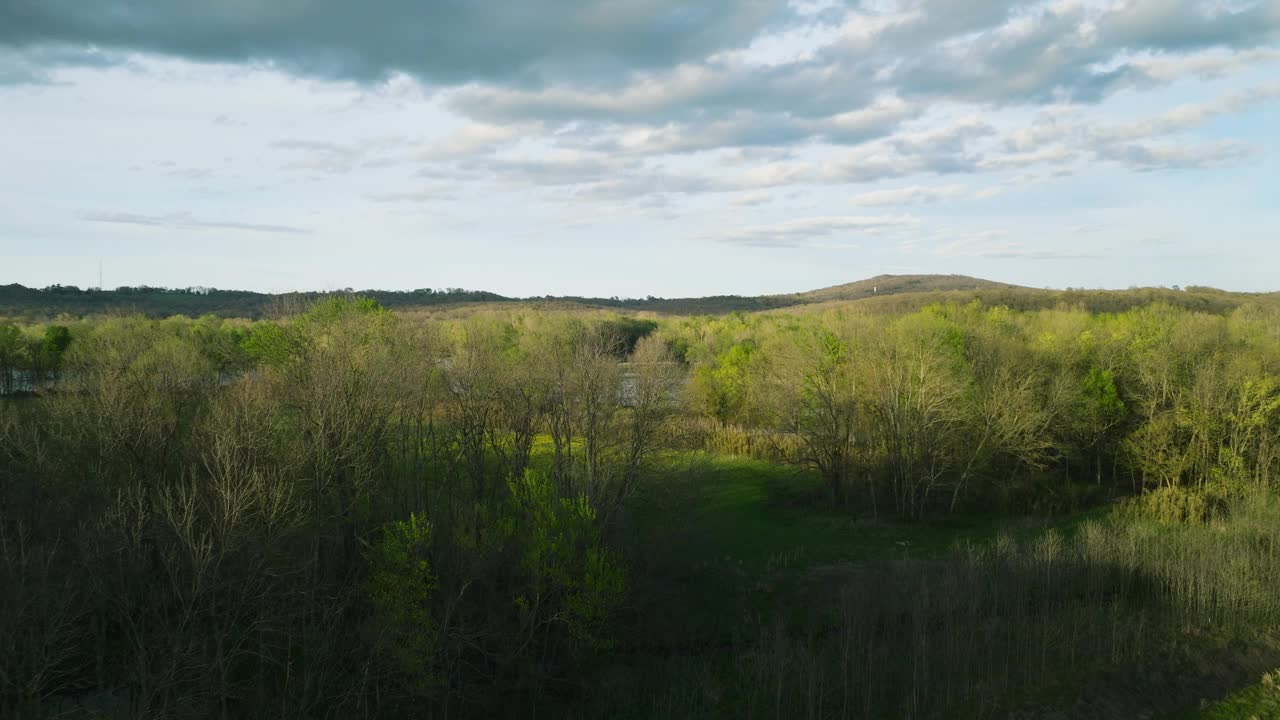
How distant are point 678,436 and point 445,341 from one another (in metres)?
13.6

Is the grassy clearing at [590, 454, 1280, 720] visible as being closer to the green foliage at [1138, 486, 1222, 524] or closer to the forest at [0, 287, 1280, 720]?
the forest at [0, 287, 1280, 720]

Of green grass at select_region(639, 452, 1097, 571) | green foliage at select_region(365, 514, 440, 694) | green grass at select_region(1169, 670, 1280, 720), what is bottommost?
green grass at select_region(639, 452, 1097, 571)

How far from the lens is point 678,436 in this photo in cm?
4297

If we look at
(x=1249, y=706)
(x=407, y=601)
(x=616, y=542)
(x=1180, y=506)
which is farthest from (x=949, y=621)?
(x=1180, y=506)

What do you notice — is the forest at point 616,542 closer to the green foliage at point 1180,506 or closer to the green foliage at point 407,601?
the green foliage at point 407,601

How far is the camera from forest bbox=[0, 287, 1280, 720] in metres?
19.2

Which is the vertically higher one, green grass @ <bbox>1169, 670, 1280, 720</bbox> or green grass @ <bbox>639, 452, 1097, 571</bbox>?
green grass @ <bbox>1169, 670, 1280, 720</bbox>

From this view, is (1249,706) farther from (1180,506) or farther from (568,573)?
(1180,506)

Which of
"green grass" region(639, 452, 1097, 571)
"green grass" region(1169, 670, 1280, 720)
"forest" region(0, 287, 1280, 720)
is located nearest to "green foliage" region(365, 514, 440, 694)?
"forest" region(0, 287, 1280, 720)

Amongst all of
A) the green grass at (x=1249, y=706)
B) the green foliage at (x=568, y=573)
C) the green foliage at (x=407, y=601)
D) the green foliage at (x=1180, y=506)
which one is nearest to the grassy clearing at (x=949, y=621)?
the green grass at (x=1249, y=706)

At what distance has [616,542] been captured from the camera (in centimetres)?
2820

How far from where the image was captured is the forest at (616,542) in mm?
19234

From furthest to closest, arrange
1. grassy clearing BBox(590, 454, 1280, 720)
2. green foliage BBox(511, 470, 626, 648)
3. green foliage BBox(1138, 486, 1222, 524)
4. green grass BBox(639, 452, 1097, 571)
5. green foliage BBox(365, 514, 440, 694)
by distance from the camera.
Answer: green foliage BBox(1138, 486, 1222, 524) → green grass BBox(639, 452, 1097, 571) → green foliage BBox(511, 470, 626, 648) → grassy clearing BBox(590, 454, 1280, 720) → green foliage BBox(365, 514, 440, 694)

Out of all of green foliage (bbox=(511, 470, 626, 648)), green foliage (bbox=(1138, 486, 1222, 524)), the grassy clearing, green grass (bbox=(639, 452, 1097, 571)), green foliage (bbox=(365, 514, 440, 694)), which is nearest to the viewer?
green foliage (bbox=(365, 514, 440, 694))
